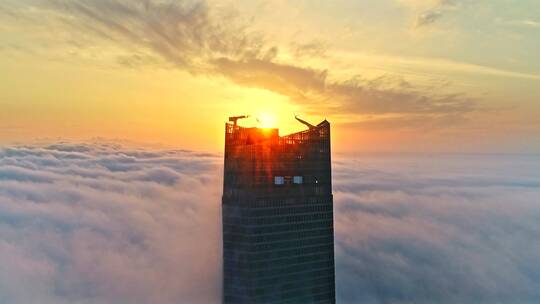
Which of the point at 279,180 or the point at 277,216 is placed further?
the point at 279,180

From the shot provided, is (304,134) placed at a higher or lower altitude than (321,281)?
higher

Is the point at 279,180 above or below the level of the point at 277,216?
above

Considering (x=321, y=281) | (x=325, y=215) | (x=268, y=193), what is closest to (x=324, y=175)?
(x=325, y=215)

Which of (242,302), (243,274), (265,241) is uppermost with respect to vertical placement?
(265,241)

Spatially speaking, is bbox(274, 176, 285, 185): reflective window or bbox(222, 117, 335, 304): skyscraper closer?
bbox(222, 117, 335, 304): skyscraper

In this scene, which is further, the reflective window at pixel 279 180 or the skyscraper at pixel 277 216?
the reflective window at pixel 279 180

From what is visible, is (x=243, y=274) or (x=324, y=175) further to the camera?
(x=324, y=175)

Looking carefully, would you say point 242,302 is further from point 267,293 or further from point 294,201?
point 294,201
